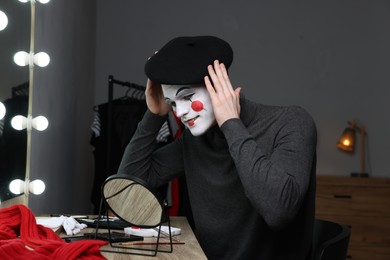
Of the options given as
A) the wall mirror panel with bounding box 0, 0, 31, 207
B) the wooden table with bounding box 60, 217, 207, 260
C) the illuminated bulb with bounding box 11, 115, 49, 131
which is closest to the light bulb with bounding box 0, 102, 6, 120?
the wall mirror panel with bounding box 0, 0, 31, 207

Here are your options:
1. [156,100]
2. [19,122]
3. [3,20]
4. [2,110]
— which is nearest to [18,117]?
[19,122]

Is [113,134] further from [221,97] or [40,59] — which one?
[221,97]

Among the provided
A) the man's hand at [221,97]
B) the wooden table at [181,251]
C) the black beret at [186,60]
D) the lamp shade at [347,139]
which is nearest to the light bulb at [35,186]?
the wooden table at [181,251]

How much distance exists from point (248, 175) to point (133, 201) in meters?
0.27

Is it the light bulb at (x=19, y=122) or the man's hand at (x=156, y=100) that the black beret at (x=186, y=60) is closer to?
the man's hand at (x=156, y=100)

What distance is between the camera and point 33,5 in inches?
67.2

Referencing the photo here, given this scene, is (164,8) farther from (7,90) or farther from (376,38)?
(7,90)

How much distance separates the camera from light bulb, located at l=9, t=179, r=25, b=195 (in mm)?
1532

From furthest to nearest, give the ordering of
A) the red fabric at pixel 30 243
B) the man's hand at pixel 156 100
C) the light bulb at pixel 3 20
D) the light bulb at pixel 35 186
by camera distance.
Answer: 1. the light bulb at pixel 35 186
2. the man's hand at pixel 156 100
3. the light bulb at pixel 3 20
4. the red fabric at pixel 30 243

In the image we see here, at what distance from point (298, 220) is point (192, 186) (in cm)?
31

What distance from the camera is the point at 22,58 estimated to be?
161 cm

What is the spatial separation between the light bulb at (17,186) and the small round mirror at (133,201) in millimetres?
390

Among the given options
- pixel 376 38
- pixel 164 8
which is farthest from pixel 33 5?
pixel 376 38

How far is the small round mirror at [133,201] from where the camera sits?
1.22 m
